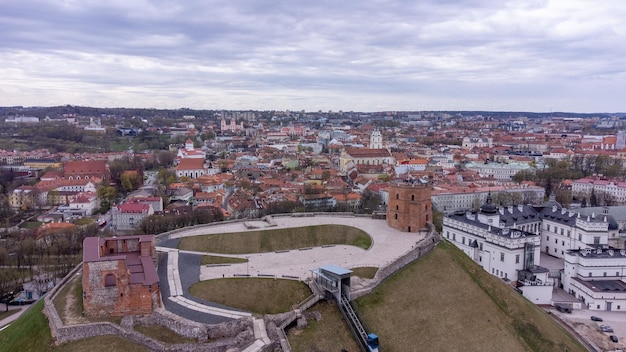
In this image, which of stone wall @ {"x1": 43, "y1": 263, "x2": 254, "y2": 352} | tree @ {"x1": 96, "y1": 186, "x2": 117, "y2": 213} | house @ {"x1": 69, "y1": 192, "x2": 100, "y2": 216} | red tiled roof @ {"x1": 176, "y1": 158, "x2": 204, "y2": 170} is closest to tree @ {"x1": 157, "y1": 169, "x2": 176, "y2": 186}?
red tiled roof @ {"x1": 176, "y1": 158, "x2": 204, "y2": 170}

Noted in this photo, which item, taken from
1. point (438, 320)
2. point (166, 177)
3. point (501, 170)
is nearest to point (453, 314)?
point (438, 320)

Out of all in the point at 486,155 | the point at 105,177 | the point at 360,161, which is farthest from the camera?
the point at 486,155

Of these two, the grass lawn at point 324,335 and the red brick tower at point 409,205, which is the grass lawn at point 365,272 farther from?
the red brick tower at point 409,205

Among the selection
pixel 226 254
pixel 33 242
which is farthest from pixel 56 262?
pixel 226 254

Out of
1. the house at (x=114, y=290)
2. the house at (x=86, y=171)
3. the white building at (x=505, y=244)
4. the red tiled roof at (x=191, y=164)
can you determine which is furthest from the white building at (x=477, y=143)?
the house at (x=114, y=290)

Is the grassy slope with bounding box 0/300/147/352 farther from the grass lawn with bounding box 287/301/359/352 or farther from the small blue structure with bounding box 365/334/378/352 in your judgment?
the small blue structure with bounding box 365/334/378/352

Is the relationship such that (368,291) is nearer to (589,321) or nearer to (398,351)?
(398,351)
